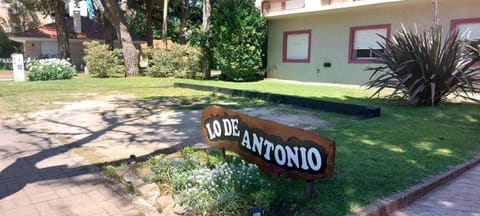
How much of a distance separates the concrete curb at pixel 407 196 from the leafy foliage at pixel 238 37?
38.6 ft

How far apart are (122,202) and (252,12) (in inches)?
521

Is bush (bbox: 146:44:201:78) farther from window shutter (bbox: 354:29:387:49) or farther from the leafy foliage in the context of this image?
window shutter (bbox: 354:29:387:49)

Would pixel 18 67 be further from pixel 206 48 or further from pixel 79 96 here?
pixel 206 48

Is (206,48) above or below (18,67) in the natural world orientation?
above

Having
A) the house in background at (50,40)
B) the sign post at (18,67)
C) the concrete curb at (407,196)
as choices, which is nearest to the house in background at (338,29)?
the concrete curb at (407,196)

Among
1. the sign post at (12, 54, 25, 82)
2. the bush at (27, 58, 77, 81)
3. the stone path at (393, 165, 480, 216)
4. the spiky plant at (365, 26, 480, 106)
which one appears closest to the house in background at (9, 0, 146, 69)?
the bush at (27, 58, 77, 81)

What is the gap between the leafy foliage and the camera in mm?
14836

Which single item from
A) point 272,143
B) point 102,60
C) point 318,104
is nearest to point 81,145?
point 272,143

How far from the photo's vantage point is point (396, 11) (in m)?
12.3

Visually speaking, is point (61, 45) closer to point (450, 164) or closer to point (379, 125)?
A: point (379, 125)

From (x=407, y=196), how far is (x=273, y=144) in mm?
1304

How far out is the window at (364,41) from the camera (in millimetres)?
12983

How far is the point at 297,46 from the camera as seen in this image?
15.9 m

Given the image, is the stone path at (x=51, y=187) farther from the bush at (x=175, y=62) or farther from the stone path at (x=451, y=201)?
the bush at (x=175, y=62)
